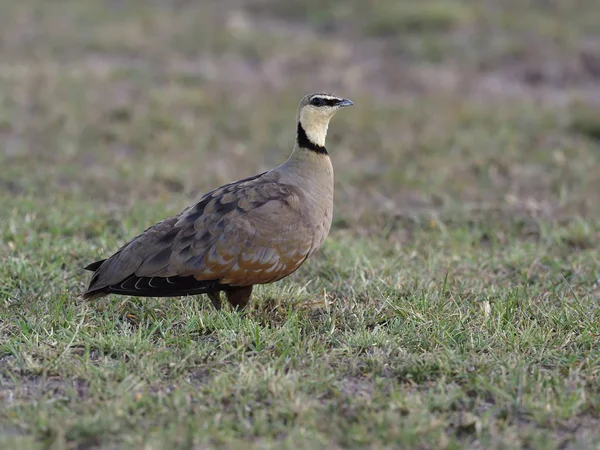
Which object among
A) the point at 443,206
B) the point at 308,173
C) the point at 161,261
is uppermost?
the point at 308,173

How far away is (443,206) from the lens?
8.02 meters

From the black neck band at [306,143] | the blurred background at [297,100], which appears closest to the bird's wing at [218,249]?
the black neck band at [306,143]

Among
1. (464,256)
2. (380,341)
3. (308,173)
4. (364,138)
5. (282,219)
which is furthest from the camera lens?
(364,138)

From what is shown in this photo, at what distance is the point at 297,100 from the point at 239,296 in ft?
20.8

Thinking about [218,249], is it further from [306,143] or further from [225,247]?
[306,143]

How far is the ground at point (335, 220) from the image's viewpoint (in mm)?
4066

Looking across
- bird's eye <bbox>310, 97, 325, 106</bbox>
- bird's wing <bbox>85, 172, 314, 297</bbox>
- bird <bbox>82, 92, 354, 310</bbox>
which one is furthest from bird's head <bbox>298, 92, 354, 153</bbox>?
bird's wing <bbox>85, 172, 314, 297</bbox>

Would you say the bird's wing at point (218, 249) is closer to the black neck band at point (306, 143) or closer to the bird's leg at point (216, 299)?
the bird's leg at point (216, 299)

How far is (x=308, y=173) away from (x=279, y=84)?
22.3ft

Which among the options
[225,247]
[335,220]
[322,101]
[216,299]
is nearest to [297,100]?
[335,220]

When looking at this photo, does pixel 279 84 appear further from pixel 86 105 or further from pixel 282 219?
pixel 282 219

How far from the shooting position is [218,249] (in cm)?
494

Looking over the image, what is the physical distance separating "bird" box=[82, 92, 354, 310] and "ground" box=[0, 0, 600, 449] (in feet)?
0.64

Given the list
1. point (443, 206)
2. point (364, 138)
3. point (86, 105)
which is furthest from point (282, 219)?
point (86, 105)
